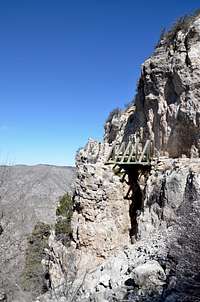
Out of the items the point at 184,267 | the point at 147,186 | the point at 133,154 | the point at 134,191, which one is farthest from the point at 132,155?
the point at 184,267

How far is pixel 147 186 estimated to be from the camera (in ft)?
61.7

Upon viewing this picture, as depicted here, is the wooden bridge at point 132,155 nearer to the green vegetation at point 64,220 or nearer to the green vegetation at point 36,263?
the green vegetation at point 64,220

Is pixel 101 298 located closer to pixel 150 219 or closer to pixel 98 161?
pixel 150 219

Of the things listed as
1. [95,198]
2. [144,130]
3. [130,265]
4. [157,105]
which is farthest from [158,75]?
[130,265]

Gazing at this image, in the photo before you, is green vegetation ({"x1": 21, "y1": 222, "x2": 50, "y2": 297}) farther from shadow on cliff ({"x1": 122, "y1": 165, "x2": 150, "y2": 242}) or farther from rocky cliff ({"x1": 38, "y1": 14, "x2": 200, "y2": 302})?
shadow on cliff ({"x1": 122, "y1": 165, "x2": 150, "y2": 242})

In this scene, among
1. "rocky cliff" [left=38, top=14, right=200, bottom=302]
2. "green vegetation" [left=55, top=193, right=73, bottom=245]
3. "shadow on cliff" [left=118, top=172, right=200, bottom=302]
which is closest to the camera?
"shadow on cliff" [left=118, top=172, right=200, bottom=302]

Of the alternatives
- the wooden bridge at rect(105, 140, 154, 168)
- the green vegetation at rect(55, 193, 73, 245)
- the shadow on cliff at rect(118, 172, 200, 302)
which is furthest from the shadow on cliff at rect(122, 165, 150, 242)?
the shadow on cliff at rect(118, 172, 200, 302)

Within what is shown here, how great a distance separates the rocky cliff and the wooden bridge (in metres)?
0.38

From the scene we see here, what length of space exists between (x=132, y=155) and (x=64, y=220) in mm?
6437

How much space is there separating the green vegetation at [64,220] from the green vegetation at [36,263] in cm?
200

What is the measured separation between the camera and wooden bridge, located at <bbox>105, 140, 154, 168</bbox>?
19594 mm

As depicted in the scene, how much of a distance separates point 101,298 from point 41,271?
13.4 m

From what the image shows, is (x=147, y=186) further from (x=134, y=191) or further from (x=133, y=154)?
(x=133, y=154)

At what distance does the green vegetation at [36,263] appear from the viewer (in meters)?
21.5
